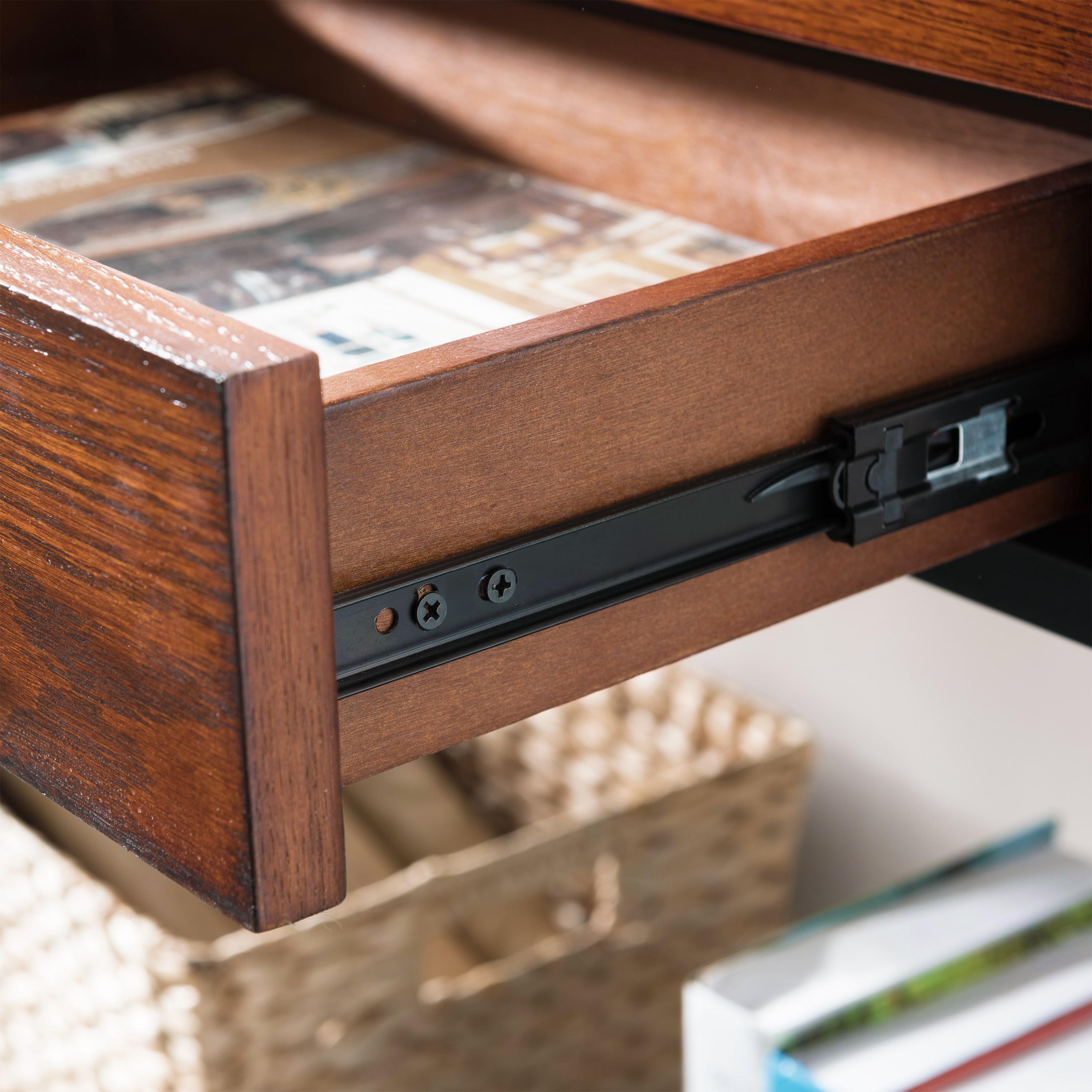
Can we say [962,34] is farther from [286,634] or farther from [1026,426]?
[286,634]

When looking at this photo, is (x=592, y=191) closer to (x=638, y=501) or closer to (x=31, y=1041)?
(x=638, y=501)

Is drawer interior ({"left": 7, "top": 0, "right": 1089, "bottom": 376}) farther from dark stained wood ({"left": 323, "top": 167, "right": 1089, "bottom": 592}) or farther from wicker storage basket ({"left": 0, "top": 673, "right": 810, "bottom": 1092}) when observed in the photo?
wicker storage basket ({"left": 0, "top": 673, "right": 810, "bottom": 1092})

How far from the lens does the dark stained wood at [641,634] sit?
375 millimetres

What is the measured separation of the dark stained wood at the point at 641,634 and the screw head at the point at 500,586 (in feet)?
0.05

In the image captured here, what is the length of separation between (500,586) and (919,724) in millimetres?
683

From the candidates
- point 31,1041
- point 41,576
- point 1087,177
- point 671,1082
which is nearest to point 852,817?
point 671,1082

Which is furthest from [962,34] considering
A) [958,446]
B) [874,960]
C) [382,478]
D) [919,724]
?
[919,724]

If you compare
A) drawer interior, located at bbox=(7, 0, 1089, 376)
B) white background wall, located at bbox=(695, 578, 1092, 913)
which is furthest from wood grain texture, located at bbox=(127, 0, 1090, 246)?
white background wall, located at bbox=(695, 578, 1092, 913)

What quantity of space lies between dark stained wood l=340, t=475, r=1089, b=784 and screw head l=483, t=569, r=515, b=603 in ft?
0.05

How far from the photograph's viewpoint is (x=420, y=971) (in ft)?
2.99

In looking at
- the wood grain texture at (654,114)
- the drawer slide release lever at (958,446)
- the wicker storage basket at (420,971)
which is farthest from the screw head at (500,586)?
the wicker storage basket at (420,971)

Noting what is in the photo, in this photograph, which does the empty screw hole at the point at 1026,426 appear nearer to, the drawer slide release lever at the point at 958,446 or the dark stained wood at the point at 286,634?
the drawer slide release lever at the point at 958,446

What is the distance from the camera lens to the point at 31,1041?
0.98 metres

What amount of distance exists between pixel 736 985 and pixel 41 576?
16.3 inches
